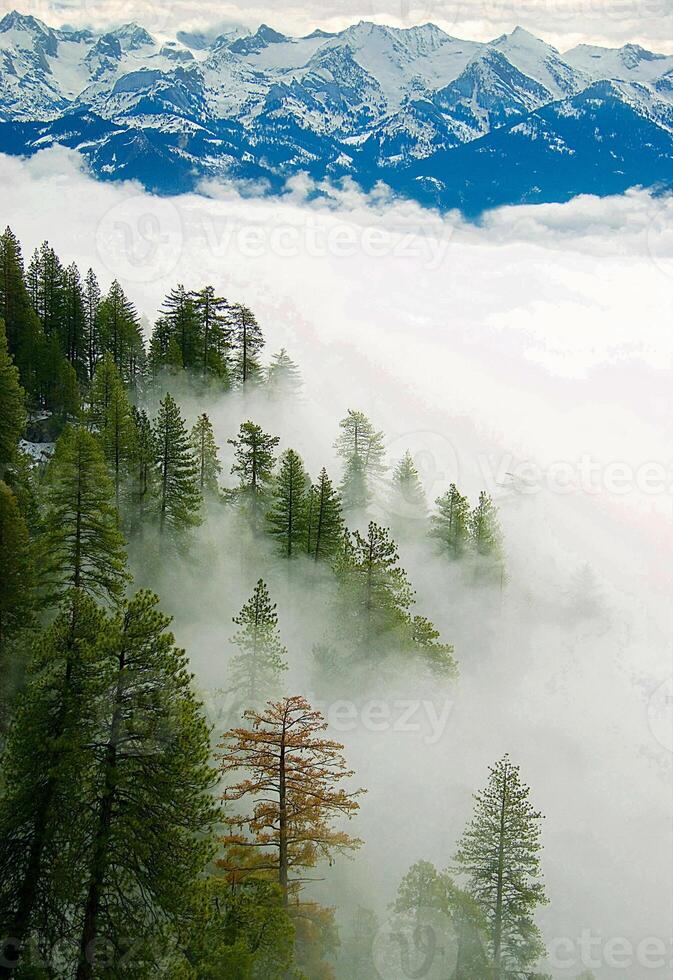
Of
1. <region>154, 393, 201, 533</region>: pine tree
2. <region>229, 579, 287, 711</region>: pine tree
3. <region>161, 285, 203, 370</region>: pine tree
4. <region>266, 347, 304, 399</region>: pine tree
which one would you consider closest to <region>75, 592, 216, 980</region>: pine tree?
<region>229, 579, 287, 711</region>: pine tree

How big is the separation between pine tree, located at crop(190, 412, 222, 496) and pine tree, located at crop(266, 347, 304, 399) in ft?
51.8

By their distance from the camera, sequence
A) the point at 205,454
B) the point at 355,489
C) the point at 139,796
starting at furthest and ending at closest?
the point at 355,489
the point at 205,454
the point at 139,796

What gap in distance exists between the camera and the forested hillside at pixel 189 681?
579 inches

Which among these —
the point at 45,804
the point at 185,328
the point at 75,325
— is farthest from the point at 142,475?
the point at 45,804

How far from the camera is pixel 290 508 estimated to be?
1642 inches

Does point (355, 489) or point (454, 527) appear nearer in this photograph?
point (454, 527)

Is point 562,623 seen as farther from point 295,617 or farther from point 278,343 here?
point 278,343

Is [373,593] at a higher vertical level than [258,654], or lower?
higher

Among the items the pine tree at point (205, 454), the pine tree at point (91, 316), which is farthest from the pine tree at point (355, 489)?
the pine tree at point (91, 316)

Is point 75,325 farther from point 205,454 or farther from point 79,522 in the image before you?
point 79,522

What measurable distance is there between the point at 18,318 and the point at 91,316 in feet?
30.3

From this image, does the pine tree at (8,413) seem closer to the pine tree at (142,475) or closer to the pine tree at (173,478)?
the pine tree at (142,475)

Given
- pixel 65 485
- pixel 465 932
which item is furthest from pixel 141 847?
pixel 465 932

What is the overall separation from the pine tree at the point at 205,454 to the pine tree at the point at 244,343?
12881 millimetres
